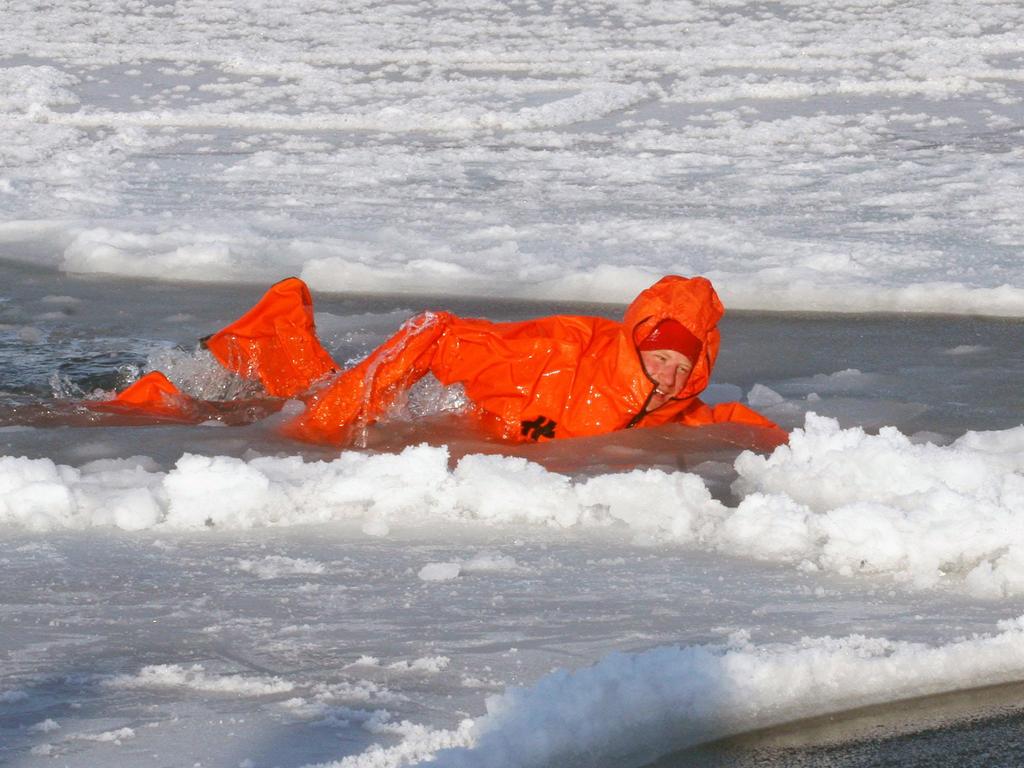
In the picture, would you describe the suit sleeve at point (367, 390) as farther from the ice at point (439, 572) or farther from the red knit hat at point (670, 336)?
the ice at point (439, 572)

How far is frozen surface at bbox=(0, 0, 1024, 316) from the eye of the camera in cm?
684

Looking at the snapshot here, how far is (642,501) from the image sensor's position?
3.77m

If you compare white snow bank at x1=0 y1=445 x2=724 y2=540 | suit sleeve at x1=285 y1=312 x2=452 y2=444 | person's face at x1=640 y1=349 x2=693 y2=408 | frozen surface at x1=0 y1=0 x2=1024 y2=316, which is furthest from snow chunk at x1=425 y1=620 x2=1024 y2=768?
frozen surface at x1=0 y1=0 x2=1024 y2=316

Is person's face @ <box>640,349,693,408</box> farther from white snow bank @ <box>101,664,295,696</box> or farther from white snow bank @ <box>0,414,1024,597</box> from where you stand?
white snow bank @ <box>101,664,295,696</box>

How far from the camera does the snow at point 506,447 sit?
9.23 feet

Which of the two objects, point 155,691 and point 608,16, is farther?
point 608,16

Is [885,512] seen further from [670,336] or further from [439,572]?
[670,336]

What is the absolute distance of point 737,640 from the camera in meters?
2.99

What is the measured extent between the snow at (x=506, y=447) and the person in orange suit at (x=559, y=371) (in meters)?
0.12

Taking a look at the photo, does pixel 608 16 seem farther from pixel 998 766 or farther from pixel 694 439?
pixel 998 766

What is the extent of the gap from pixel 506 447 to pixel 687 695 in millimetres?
1808

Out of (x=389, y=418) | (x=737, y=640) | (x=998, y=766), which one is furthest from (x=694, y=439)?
(x=998, y=766)

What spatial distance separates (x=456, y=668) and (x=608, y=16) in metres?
11.9

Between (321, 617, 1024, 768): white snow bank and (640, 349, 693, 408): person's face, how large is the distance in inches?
63.5
